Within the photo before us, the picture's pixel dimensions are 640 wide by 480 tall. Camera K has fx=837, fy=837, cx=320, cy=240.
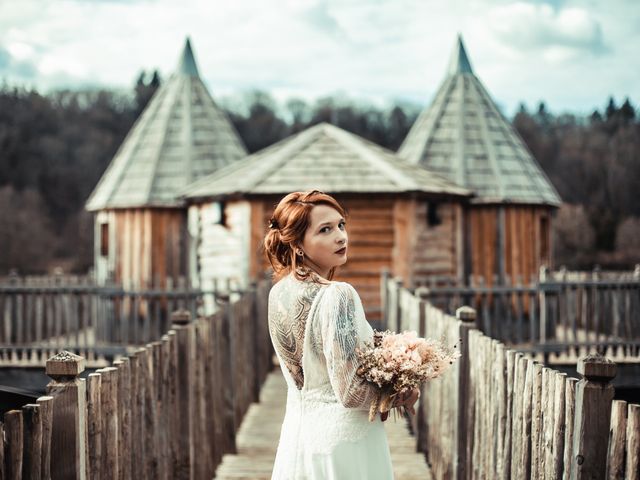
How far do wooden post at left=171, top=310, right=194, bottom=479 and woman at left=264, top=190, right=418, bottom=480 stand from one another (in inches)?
77.0

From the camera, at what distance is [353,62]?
291ft

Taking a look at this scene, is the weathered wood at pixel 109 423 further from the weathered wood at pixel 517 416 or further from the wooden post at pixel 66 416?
the weathered wood at pixel 517 416

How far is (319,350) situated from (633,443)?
132 cm

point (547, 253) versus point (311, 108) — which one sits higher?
point (311, 108)

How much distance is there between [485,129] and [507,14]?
129 ft

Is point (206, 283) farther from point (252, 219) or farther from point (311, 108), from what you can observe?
point (311, 108)

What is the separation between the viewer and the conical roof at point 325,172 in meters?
15.8

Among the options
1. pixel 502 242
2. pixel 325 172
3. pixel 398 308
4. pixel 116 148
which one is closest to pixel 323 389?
pixel 398 308

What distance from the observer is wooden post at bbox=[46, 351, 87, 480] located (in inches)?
128

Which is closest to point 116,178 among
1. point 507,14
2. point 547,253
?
point 547,253

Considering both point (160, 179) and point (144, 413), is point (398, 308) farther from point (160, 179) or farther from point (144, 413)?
point (160, 179)

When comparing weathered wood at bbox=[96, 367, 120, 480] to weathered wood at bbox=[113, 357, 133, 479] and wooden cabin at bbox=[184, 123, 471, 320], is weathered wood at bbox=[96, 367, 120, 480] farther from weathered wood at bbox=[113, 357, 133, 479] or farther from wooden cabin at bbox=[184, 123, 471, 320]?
wooden cabin at bbox=[184, 123, 471, 320]

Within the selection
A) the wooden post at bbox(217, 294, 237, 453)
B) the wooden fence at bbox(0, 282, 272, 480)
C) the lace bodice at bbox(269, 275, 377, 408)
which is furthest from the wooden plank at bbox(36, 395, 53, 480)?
the wooden post at bbox(217, 294, 237, 453)

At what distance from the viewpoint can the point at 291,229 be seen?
3816mm
